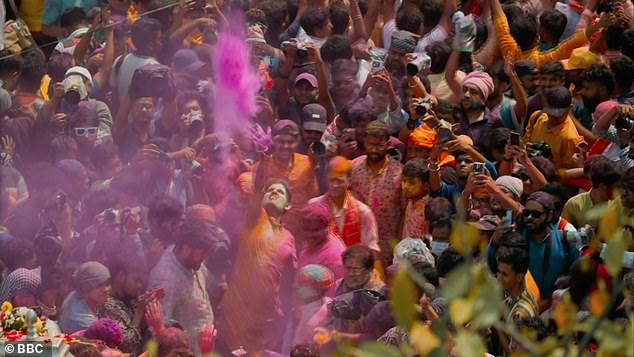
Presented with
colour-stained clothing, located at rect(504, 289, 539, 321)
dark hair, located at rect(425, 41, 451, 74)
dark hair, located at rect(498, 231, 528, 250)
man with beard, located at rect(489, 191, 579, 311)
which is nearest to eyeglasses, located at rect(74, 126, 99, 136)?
dark hair, located at rect(425, 41, 451, 74)

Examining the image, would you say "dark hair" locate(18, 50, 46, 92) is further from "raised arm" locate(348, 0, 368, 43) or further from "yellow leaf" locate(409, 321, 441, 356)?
"yellow leaf" locate(409, 321, 441, 356)

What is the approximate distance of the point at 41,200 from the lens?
11.0m

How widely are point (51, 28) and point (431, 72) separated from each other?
4042 mm

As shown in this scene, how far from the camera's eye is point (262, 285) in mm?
9883

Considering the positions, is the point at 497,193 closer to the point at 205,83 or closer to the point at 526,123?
the point at 526,123

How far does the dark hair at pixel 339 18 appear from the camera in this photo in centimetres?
1275

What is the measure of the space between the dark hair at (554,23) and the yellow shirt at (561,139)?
1.60m

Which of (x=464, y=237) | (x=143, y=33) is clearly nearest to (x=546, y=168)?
(x=143, y=33)

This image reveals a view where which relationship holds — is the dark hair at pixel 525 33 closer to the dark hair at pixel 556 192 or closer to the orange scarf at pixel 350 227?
the dark hair at pixel 556 192

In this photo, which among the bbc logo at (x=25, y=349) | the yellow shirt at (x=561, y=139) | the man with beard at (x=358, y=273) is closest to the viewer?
the bbc logo at (x=25, y=349)

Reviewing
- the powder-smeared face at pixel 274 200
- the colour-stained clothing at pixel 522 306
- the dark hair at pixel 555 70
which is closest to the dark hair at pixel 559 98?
the dark hair at pixel 555 70

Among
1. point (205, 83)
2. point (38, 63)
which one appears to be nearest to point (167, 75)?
point (205, 83)

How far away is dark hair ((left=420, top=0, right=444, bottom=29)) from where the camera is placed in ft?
41.9

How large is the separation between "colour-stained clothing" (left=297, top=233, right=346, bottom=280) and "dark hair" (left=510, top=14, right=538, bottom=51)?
9.81 ft
